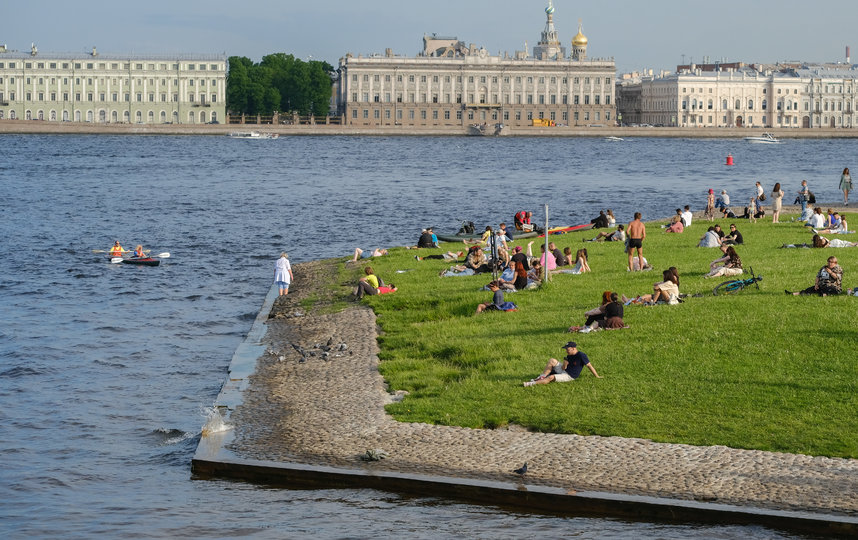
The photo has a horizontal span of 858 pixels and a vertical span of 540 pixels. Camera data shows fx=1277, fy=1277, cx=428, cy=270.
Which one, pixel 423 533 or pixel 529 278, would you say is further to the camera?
pixel 529 278

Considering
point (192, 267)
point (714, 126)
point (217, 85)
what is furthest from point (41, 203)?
point (714, 126)

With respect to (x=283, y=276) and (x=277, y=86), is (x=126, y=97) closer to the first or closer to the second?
(x=277, y=86)

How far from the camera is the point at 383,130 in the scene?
591 ft

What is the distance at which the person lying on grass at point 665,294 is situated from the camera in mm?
20703

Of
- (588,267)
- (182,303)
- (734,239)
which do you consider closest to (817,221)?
(734,239)

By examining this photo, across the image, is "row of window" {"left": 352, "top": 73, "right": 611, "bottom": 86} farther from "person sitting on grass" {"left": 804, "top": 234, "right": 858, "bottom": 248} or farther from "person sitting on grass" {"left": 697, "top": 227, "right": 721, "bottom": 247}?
"person sitting on grass" {"left": 804, "top": 234, "right": 858, "bottom": 248}

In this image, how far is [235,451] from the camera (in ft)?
49.0

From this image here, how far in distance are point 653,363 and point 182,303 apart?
48.6 feet

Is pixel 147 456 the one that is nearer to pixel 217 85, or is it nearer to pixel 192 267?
pixel 192 267

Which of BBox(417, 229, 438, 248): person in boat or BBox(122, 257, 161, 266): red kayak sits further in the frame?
BBox(122, 257, 161, 266): red kayak

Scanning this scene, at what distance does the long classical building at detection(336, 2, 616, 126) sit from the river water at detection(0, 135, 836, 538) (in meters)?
88.2

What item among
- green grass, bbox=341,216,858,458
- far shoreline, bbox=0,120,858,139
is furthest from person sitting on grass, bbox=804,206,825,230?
far shoreline, bbox=0,120,858,139

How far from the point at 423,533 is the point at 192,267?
24905 millimetres

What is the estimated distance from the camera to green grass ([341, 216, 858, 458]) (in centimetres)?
1474
